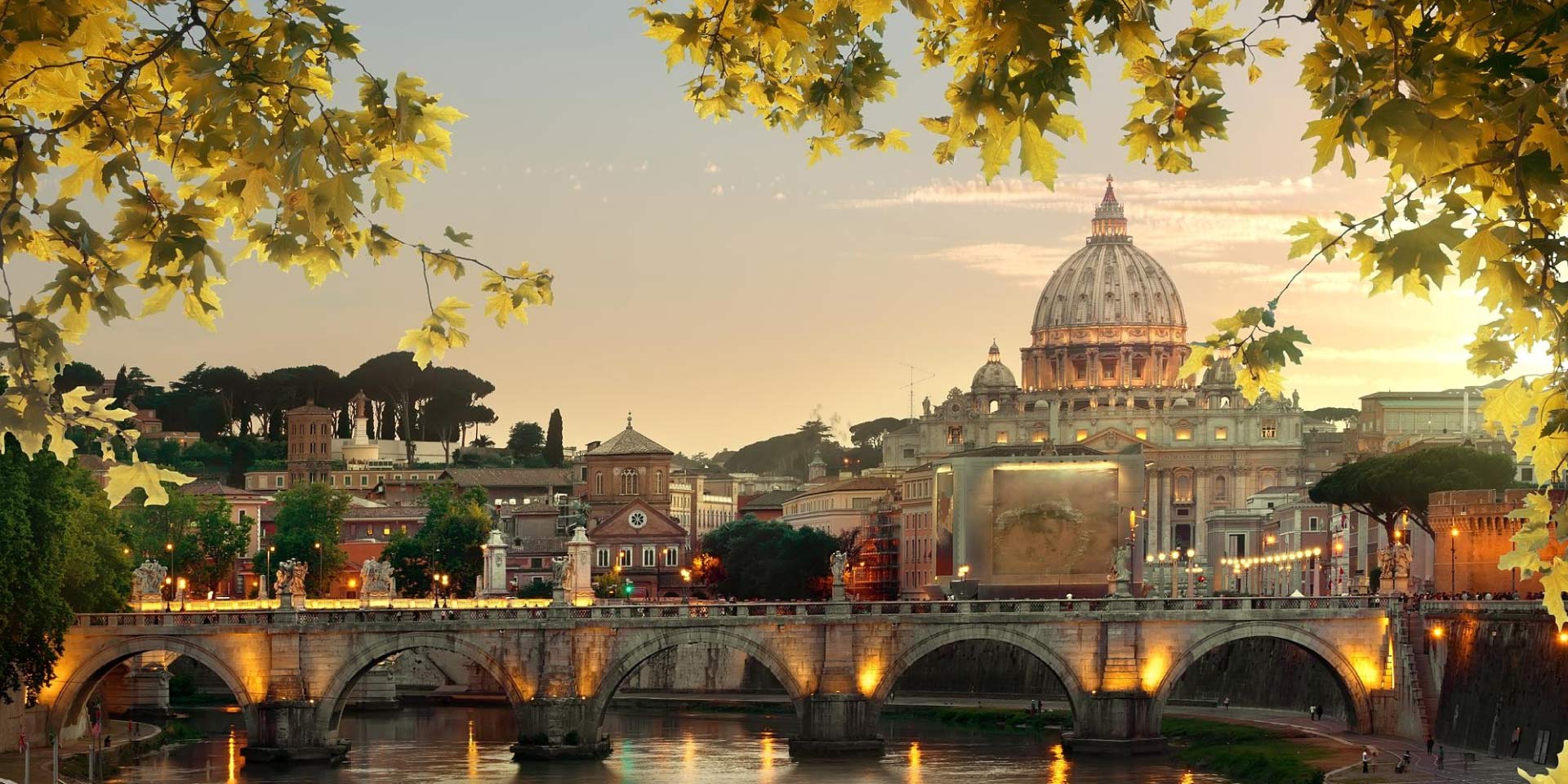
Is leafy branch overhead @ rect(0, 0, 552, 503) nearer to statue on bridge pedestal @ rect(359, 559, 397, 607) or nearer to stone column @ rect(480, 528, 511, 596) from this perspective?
statue on bridge pedestal @ rect(359, 559, 397, 607)

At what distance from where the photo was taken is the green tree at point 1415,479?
92562 mm

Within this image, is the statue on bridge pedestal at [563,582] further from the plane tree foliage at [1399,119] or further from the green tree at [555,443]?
the green tree at [555,443]

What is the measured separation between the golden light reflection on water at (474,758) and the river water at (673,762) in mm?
47

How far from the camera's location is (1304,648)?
251 ft

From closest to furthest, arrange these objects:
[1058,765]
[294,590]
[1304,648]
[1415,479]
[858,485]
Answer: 1. [1058,765]
2. [1304,648]
3. [294,590]
4. [1415,479]
5. [858,485]

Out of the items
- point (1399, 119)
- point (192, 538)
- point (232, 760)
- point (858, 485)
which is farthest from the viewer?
point (858, 485)

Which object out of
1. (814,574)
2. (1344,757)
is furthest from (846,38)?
(814,574)

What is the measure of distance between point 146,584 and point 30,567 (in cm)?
2184

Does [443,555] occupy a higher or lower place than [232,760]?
higher

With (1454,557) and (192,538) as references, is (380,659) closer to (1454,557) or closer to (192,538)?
(1454,557)

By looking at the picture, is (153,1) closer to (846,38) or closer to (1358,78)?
(846,38)

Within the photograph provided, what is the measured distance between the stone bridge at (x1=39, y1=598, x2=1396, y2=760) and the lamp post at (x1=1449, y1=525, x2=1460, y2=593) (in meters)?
6.47

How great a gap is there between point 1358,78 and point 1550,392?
75.9 inches

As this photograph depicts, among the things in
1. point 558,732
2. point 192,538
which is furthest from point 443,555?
point 558,732
